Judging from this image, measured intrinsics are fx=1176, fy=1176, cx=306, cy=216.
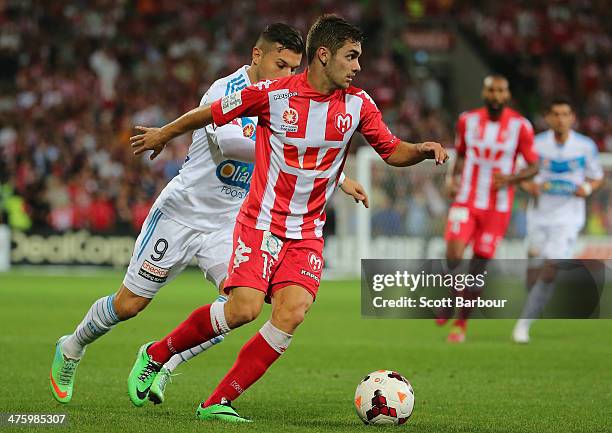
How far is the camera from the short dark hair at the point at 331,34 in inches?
250

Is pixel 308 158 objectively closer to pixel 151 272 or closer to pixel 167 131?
pixel 167 131

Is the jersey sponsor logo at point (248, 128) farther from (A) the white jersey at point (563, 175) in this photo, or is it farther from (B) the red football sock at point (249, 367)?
(A) the white jersey at point (563, 175)

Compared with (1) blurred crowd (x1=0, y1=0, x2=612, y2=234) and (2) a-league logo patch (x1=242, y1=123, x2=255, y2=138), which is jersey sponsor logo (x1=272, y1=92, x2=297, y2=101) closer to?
(2) a-league logo patch (x1=242, y1=123, x2=255, y2=138)

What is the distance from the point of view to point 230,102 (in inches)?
249

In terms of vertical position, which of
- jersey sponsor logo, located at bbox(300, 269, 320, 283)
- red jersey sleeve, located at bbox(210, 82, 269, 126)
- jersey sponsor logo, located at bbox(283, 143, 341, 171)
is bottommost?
jersey sponsor logo, located at bbox(300, 269, 320, 283)

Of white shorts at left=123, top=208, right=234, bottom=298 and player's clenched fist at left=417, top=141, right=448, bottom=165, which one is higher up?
player's clenched fist at left=417, top=141, right=448, bottom=165

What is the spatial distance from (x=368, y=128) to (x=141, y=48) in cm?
2111

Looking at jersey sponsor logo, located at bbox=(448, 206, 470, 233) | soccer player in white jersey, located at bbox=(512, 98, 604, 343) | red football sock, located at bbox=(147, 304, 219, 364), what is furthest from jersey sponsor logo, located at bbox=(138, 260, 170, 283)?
soccer player in white jersey, located at bbox=(512, 98, 604, 343)

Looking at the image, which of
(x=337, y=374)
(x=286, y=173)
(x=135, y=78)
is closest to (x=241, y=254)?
(x=286, y=173)

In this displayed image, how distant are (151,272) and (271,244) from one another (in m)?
1.06

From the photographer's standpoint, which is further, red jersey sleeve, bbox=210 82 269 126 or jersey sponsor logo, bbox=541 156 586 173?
jersey sponsor logo, bbox=541 156 586 173

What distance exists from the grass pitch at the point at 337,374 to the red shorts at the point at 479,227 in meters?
0.92

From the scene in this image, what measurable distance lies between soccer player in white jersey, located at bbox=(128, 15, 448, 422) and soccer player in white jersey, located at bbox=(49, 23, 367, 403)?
1.90 feet

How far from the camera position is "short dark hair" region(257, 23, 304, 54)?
23.6 feet
